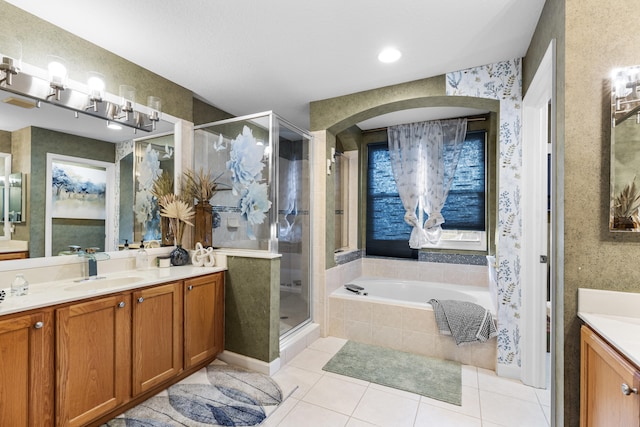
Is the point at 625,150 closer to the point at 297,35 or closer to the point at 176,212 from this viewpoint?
the point at 297,35

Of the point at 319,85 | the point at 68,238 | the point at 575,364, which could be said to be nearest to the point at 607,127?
the point at 575,364

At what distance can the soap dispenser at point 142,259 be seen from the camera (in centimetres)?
236

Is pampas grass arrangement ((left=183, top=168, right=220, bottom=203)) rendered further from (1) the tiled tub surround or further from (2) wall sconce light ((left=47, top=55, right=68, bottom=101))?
(1) the tiled tub surround

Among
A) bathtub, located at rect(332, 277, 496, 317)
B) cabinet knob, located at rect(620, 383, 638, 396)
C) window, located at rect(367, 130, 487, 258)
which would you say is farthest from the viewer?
window, located at rect(367, 130, 487, 258)

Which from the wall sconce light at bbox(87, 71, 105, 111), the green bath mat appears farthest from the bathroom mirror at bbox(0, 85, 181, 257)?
the green bath mat

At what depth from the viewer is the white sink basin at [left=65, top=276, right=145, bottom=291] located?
5.99ft

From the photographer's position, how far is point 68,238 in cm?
198

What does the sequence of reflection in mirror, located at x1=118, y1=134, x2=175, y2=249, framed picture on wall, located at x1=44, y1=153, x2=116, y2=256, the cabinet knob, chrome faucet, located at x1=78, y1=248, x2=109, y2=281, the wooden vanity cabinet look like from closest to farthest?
the cabinet knob, the wooden vanity cabinet, framed picture on wall, located at x1=44, y1=153, x2=116, y2=256, chrome faucet, located at x1=78, y1=248, x2=109, y2=281, reflection in mirror, located at x1=118, y1=134, x2=175, y2=249

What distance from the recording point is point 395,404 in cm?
201

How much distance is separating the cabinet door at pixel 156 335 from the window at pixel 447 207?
276cm

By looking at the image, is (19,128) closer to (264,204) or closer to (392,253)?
(264,204)

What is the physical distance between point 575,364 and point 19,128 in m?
3.27

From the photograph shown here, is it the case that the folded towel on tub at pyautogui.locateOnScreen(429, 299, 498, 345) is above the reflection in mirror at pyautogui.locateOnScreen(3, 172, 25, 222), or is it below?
below

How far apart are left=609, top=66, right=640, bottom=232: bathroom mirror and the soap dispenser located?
2.96m
